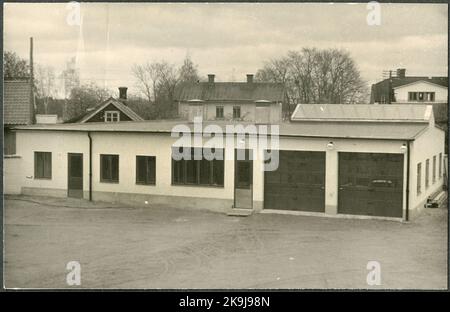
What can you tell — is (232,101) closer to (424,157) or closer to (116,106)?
(116,106)

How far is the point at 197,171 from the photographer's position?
2078 centimetres

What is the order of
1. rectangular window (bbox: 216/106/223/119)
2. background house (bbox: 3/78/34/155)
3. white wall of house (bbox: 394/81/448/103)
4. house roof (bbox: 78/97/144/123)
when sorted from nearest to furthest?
white wall of house (bbox: 394/81/448/103)
background house (bbox: 3/78/34/155)
house roof (bbox: 78/97/144/123)
rectangular window (bbox: 216/106/223/119)

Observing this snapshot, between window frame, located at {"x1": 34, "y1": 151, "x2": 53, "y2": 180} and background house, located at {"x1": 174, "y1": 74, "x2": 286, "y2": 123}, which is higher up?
background house, located at {"x1": 174, "y1": 74, "x2": 286, "y2": 123}

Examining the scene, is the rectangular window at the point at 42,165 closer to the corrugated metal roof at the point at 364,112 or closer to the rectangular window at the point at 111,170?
the rectangular window at the point at 111,170

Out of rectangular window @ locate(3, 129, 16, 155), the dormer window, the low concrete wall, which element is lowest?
the low concrete wall

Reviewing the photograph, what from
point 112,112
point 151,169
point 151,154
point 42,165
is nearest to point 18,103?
point 42,165

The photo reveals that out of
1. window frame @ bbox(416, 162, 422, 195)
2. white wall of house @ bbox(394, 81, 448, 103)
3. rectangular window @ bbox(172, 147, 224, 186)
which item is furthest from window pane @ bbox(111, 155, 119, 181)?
white wall of house @ bbox(394, 81, 448, 103)

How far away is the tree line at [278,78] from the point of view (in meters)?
20.1

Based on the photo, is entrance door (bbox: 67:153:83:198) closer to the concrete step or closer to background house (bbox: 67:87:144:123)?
background house (bbox: 67:87:144:123)

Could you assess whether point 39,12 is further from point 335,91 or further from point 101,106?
point 101,106

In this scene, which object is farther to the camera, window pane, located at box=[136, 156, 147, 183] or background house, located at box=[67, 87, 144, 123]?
background house, located at box=[67, 87, 144, 123]

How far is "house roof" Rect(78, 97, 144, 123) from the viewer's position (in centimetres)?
2692

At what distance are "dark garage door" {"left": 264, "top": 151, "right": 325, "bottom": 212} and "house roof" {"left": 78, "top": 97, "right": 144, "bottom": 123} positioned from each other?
34.2ft
